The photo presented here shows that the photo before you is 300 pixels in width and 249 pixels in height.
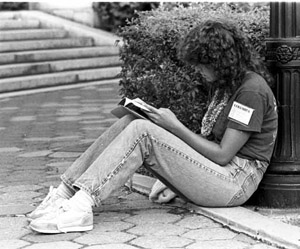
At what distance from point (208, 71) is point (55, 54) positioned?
7399mm

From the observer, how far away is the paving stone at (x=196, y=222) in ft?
12.8

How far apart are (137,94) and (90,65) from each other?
593 cm

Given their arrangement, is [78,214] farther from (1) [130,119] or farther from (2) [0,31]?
(2) [0,31]

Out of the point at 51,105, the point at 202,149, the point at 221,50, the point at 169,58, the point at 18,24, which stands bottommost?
the point at 51,105

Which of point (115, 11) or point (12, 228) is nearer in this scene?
point (12, 228)

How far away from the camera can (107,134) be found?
13.4 feet

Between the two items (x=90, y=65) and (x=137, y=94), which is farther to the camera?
(x=90, y=65)

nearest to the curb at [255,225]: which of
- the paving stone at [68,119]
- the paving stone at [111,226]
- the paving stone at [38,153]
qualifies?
the paving stone at [111,226]

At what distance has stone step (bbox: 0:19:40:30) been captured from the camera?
11691 millimetres

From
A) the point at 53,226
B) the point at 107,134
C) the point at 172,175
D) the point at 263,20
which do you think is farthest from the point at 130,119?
the point at 263,20

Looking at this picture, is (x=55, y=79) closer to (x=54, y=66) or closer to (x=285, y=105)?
(x=54, y=66)

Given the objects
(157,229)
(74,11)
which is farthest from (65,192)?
(74,11)

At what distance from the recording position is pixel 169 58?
494 cm

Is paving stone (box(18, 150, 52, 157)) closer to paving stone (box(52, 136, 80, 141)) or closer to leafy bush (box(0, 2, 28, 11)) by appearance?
paving stone (box(52, 136, 80, 141))
